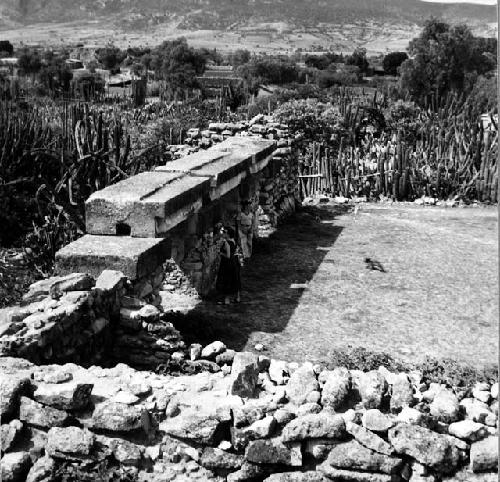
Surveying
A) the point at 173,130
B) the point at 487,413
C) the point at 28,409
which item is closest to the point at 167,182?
the point at 28,409

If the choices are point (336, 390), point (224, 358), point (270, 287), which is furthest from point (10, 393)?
point (270, 287)

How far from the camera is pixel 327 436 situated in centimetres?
466

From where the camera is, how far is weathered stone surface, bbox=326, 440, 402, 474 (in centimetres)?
455

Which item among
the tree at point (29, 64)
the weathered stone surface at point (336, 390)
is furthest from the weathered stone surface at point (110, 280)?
the tree at point (29, 64)

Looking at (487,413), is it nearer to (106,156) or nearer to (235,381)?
(235,381)

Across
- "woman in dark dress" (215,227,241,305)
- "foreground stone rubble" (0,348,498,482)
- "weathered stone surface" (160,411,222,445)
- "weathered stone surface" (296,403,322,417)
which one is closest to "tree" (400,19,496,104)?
"woman in dark dress" (215,227,241,305)

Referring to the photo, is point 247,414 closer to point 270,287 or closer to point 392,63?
point 270,287

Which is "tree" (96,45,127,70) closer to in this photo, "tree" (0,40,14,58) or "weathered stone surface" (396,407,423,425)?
"tree" (0,40,14,58)

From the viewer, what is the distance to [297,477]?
15.2 feet

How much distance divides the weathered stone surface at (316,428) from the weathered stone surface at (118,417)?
848mm

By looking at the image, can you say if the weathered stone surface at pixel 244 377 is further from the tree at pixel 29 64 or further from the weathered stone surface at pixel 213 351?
the tree at pixel 29 64

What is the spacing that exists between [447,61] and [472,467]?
3725 centimetres

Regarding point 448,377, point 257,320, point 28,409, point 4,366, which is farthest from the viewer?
point 257,320

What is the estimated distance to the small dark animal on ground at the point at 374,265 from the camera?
10797 millimetres
